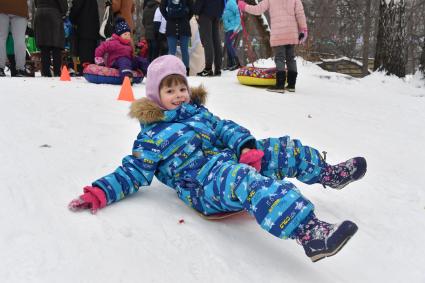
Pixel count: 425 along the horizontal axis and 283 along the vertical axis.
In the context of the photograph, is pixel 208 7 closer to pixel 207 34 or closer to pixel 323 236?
pixel 207 34

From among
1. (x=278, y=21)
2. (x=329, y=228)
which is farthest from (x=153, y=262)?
(x=278, y=21)

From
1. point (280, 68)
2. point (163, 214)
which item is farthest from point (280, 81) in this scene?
point (163, 214)

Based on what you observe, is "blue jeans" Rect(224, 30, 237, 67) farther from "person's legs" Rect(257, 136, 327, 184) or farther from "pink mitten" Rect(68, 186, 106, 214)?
"pink mitten" Rect(68, 186, 106, 214)

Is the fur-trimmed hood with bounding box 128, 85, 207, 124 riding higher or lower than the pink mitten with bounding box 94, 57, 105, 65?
lower

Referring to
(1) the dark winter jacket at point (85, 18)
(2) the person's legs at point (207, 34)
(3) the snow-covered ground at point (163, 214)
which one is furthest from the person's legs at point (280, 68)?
(1) the dark winter jacket at point (85, 18)

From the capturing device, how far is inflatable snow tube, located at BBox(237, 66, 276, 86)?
19.0 feet

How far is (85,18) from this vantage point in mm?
6512

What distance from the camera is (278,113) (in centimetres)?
424

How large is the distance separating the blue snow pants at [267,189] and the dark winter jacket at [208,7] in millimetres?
4515

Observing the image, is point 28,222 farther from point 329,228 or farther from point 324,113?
point 324,113

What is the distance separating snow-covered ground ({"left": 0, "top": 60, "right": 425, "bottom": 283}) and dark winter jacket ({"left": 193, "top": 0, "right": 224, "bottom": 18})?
268 centimetres

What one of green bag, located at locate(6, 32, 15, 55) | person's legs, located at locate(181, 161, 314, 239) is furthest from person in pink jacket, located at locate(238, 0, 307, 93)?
green bag, located at locate(6, 32, 15, 55)

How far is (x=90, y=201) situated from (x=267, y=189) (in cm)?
76

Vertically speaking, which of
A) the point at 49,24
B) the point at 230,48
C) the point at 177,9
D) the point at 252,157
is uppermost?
the point at 177,9
